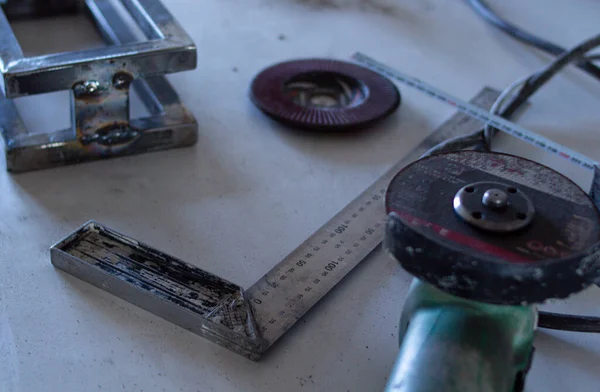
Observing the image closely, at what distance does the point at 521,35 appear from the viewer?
55.0 inches

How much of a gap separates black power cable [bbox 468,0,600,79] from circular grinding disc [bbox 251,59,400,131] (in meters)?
0.37

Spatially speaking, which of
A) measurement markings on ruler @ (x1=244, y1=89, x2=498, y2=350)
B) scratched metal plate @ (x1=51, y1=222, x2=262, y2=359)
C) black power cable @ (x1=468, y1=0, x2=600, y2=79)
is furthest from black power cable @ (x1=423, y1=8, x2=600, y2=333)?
scratched metal plate @ (x1=51, y1=222, x2=262, y2=359)

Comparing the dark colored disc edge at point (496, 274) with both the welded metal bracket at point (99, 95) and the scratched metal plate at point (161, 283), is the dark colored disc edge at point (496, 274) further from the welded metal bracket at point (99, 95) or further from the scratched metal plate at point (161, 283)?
the welded metal bracket at point (99, 95)

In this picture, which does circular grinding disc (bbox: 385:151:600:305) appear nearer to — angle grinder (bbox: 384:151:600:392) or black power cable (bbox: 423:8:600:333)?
angle grinder (bbox: 384:151:600:392)

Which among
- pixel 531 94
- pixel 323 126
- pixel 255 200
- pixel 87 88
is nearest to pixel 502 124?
pixel 531 94

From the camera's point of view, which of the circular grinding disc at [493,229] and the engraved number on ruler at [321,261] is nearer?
the circular grinding disc at [493,229]

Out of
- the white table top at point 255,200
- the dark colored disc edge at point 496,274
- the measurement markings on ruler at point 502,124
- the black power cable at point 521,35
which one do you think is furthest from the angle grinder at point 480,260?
the black power cable at point 521,35

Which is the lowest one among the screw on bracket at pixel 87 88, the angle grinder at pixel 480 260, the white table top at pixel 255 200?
the white table top at pixel 255 200

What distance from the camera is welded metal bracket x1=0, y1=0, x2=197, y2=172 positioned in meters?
0.92

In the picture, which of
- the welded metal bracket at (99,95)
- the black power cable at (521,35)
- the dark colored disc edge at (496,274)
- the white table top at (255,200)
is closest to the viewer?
the dark colored disc edge at (496,274)

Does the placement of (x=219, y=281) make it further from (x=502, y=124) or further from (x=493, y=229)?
(x=502, y=124)

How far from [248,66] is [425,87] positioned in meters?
0.32

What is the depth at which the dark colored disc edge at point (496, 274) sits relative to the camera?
556mm

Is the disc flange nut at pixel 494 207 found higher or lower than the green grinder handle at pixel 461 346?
higher
